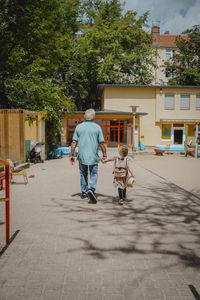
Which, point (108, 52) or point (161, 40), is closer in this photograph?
point (108, 52)

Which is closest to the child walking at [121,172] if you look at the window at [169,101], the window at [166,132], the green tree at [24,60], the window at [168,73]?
the green tree at [24,60]

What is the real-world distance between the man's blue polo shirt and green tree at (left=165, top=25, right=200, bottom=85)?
115 ft

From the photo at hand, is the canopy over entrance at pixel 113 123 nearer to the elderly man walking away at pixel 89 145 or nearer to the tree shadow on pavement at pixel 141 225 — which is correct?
the elderly man walking away at pixel 89 145

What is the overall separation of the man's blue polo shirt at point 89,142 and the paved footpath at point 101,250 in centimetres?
93

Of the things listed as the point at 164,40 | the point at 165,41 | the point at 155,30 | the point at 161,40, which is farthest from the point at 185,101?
the point at 164,40

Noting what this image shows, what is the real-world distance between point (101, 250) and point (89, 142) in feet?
9.09

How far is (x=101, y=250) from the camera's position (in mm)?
3377

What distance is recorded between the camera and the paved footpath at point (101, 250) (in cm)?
252

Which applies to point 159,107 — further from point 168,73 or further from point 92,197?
point 92,197

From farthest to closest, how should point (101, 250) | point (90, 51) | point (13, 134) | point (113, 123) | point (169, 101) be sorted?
1. point (90, 51)
2. point (113, 123)
3. point (169, 101)
4. point (13, 134)
5. point (101, 250)

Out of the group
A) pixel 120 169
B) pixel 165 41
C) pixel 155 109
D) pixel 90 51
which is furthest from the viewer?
pixel 165 41

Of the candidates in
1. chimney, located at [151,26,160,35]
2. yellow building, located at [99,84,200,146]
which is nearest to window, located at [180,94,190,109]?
yellow building, located at [99,84,200,146]

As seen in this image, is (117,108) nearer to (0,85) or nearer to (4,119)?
(0,85)

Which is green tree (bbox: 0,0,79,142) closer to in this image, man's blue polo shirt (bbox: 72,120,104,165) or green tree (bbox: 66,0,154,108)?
man's blue polo shirt (bbox: 72,120,104,165)
